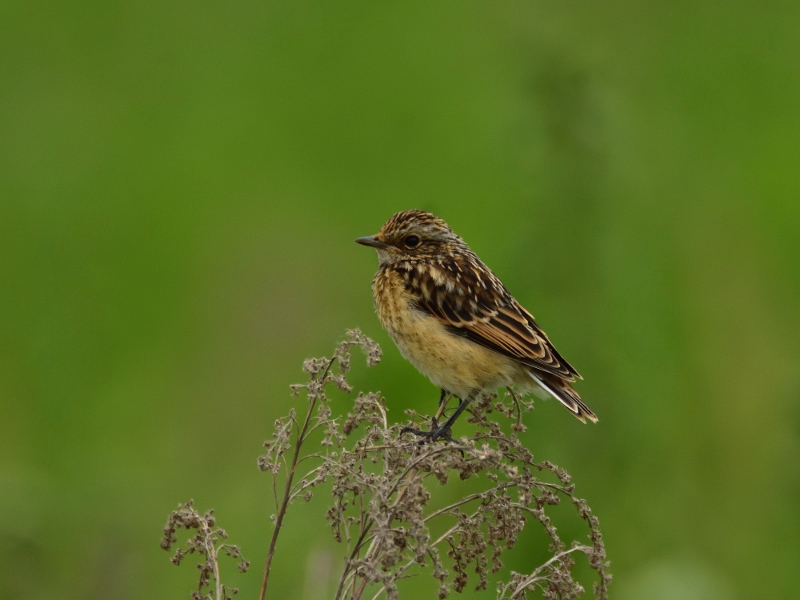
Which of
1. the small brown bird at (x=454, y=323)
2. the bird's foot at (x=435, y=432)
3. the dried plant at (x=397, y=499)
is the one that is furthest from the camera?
the small brown bird at (x=454, y=323)

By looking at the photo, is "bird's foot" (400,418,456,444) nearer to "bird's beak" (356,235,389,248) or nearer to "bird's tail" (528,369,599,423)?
"bird's tail" (528,369,599,423)

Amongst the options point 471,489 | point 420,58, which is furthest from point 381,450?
point 420,58

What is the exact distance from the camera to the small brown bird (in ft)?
20.4

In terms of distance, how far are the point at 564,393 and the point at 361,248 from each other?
257 inches

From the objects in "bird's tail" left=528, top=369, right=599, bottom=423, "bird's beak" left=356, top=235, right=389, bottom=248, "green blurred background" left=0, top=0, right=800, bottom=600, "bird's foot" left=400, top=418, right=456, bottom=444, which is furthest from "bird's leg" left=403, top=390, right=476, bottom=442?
"bird's beak" left=356, top=235, right=389, bottom=248

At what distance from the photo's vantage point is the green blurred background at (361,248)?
23.0 ft

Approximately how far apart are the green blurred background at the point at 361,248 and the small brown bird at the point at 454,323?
0.53 m

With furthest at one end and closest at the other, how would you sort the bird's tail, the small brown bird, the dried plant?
the small brown bird
the bird's tail
the dried plant

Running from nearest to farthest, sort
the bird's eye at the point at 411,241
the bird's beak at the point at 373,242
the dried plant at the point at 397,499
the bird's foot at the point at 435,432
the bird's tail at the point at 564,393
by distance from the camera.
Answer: the dried plant at the point at 397,499, the bird's foot at the point at 435,432, the bird's tail at the point at 564,393, the bird's beak at the point at 373,242, the bird's eye at the point at 411,241

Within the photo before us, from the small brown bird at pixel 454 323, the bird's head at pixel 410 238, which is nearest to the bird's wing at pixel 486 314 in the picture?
the small brown bird at pixel 454 323

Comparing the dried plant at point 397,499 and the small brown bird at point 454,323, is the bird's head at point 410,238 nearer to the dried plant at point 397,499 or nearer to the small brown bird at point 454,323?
the small brown bird at point 454,323

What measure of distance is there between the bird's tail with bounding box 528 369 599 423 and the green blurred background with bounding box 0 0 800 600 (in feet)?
1.99

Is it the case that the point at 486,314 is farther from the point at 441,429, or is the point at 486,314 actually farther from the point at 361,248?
the point at 361,248

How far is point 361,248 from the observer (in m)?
12.4
